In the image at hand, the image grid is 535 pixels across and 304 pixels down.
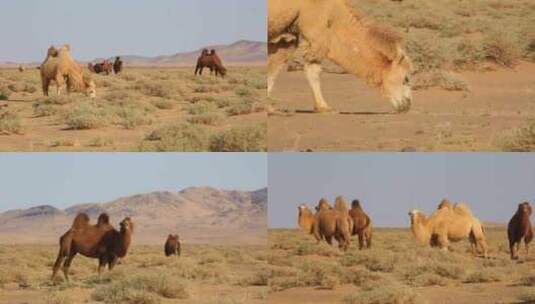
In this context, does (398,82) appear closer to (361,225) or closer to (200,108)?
(361,225)

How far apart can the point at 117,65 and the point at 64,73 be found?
2.29 feet

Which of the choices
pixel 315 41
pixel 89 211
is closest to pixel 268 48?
pixel 315 41

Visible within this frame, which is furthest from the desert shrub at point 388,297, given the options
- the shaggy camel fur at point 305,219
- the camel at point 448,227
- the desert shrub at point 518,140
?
the desert shrub at point 518,140

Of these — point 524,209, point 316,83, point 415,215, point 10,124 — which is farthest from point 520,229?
point 10,124

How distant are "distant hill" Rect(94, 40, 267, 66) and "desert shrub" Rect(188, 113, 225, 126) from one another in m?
0.69

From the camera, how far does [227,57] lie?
15.0m

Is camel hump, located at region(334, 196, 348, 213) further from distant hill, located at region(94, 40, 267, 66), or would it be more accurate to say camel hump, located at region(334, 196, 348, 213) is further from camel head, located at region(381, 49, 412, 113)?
distant hill, located at region(94, 40, 267, 66)

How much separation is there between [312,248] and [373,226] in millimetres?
777

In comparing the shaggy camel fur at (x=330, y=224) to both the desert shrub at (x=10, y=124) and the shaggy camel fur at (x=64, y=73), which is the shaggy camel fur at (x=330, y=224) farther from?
the desert shrub at (x=10, y=124)

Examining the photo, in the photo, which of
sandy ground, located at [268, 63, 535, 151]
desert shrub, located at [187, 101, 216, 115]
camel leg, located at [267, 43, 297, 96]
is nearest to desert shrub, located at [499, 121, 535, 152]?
sandy ground, located at [268, 63, 535, 151]

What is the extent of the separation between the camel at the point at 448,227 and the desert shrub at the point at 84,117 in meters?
4.00

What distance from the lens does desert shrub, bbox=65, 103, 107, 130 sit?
14891 millimetres

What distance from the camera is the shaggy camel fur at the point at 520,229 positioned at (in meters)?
14.5

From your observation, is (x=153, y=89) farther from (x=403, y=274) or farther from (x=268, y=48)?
(x=403, y=274)
